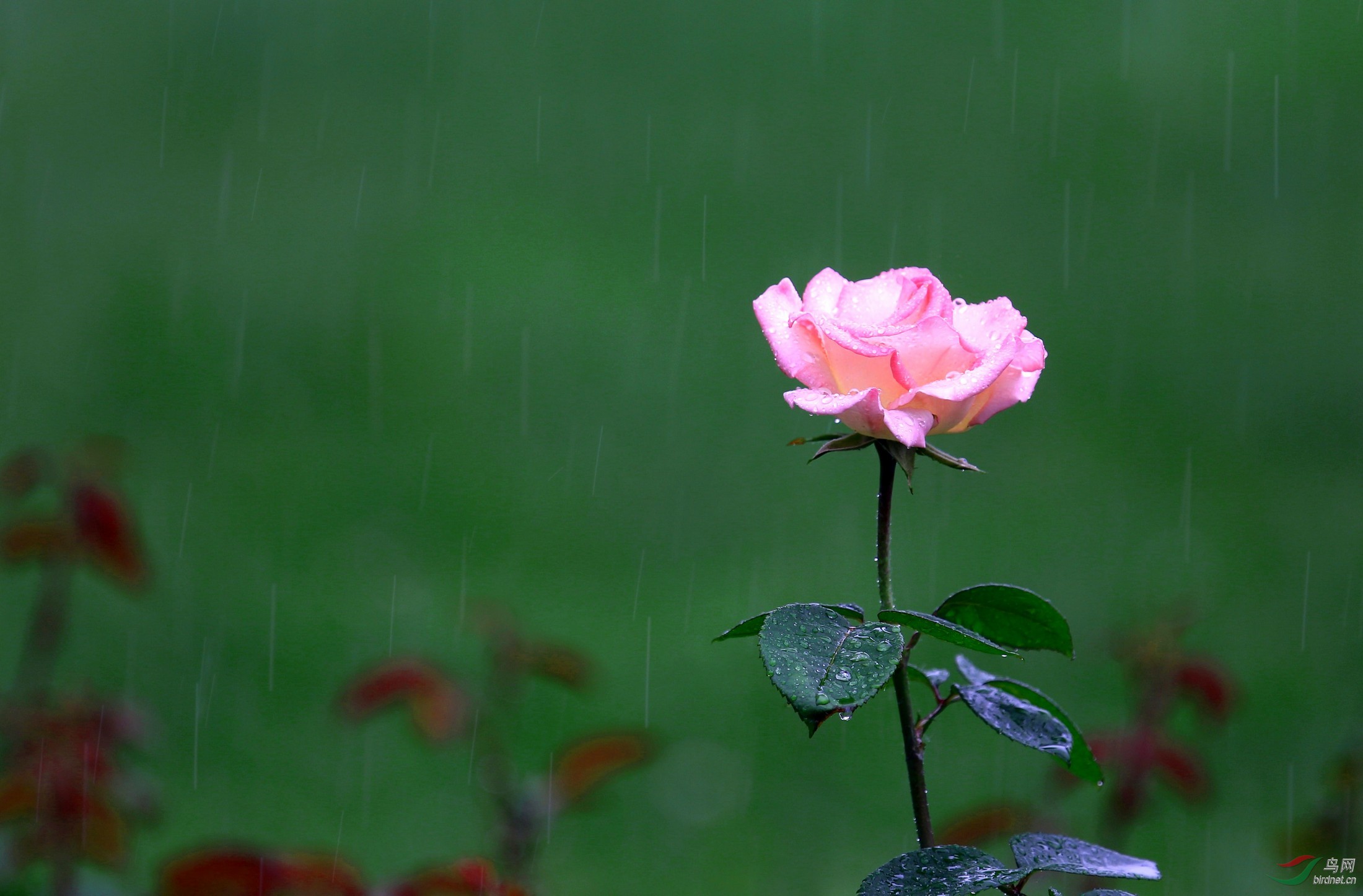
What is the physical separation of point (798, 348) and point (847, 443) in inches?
2.6

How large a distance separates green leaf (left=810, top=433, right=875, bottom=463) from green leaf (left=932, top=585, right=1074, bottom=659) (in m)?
0.11

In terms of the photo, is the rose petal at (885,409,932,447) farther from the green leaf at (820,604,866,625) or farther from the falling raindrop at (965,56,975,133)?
the falling raindrop at (965,56,975,133)

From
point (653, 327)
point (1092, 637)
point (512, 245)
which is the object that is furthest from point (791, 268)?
point (1092, 637)

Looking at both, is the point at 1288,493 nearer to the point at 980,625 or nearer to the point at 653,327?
the point at 653,327

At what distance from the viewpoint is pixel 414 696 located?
1.27m

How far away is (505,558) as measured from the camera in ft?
10.4

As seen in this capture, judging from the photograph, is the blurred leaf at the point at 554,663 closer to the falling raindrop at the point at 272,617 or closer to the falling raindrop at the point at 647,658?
the falling raindrop at the point at 647,658

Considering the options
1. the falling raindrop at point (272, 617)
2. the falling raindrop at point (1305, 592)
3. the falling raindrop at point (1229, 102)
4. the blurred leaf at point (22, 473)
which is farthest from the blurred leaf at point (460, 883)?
the falling raindrop at point (1229, 102)

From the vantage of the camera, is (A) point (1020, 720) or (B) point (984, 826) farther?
(B) point (984, 826)

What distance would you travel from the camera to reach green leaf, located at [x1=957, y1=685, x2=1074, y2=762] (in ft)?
2.30

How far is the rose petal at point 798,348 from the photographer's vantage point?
772mm

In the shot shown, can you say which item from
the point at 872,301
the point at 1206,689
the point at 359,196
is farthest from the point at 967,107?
the point at 872,301

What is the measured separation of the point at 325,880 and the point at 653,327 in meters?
3.08

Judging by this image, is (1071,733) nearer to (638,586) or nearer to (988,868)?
(988,868)
